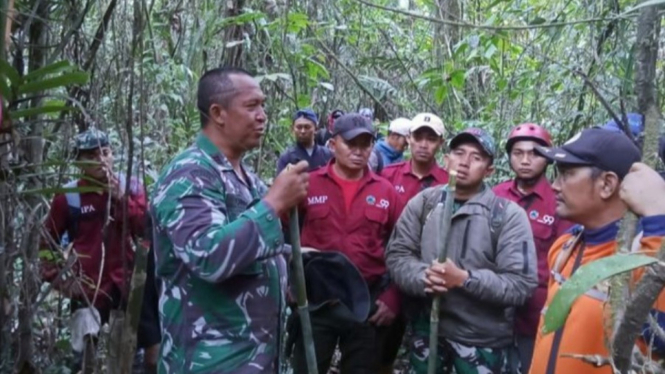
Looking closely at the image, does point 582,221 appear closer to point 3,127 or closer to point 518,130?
point 3,127

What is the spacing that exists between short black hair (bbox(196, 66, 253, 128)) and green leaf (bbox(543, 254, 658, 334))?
1782mm

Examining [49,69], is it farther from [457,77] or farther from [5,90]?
[457,77]

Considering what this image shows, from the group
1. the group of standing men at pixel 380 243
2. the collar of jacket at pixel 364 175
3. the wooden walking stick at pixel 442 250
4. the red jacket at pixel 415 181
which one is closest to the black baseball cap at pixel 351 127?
the group of standing men at pixel 380 243

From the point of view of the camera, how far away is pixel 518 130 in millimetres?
4379

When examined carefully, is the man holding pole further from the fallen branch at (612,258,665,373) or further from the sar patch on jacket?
the fallen branch at (612,258,665,373)

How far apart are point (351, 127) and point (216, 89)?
2.07 m

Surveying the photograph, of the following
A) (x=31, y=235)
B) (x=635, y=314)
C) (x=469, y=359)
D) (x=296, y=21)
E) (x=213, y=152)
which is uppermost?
(x=296, y=21)

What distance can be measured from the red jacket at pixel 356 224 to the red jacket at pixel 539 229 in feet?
2.09

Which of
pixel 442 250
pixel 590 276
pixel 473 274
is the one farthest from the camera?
pixel 473 274

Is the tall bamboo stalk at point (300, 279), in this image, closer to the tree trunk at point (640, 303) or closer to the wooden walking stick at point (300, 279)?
the wooden walking stick at point (300, 279)

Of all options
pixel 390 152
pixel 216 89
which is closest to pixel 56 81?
pixel 216 89

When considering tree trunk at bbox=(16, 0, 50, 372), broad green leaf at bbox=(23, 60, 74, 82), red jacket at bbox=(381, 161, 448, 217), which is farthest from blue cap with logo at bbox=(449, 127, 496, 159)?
broad green leaf at bbox=(23, 60, 74, 82)

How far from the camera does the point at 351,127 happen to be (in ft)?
14.9

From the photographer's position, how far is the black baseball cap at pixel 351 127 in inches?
178
